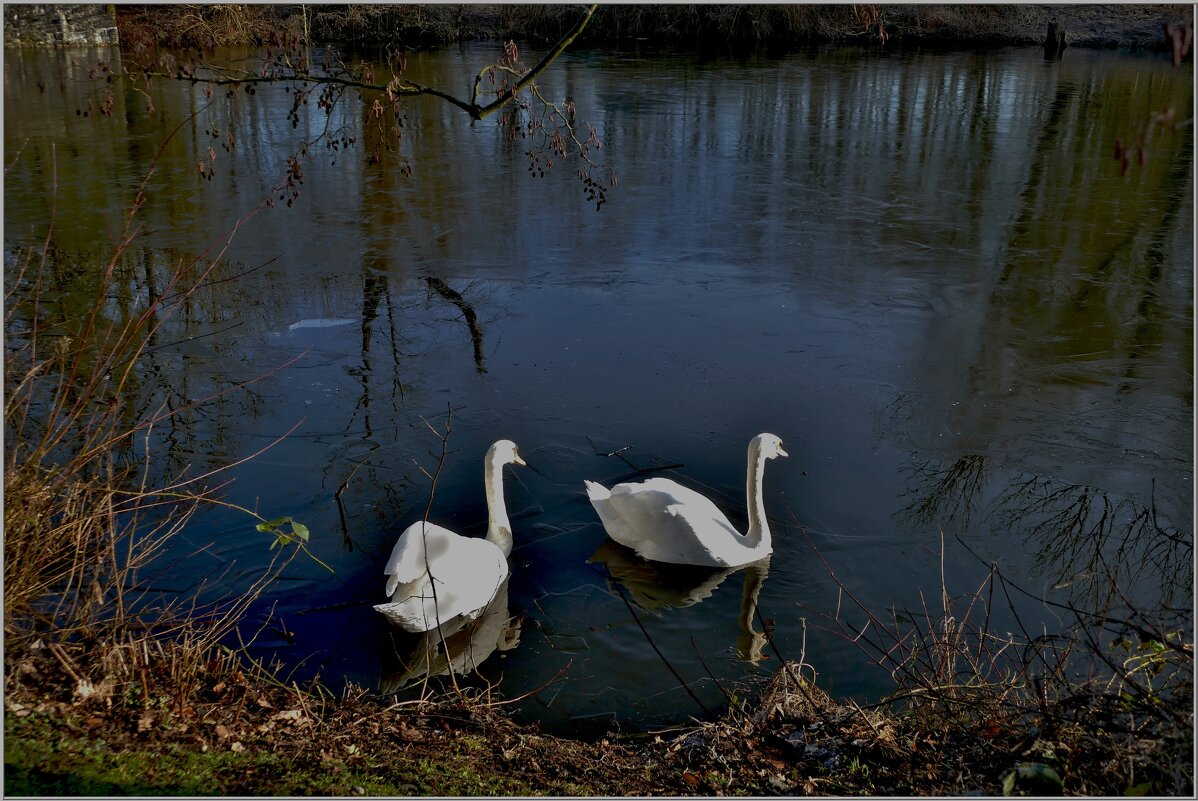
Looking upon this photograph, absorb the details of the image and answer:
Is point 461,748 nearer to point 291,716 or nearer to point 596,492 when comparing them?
point 291,716

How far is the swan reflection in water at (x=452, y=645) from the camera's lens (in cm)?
Answer: 520

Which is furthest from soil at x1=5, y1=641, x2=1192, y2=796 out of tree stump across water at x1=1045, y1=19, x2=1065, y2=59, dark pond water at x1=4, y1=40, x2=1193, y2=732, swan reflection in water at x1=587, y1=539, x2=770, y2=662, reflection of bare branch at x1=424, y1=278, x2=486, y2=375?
tree stump across water at x1=1045, y1=19, x2=1065, y2=59

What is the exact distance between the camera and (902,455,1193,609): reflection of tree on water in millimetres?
5715

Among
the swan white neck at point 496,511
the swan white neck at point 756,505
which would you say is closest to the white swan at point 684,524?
the swan white neck at point 756,505

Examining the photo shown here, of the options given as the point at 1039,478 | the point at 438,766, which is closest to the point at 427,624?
the point at 438,766

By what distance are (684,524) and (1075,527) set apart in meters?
2.37

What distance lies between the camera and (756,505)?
6.18m

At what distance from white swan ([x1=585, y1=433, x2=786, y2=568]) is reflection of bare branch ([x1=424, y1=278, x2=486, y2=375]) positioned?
2621 mm

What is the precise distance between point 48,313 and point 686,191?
7.79m

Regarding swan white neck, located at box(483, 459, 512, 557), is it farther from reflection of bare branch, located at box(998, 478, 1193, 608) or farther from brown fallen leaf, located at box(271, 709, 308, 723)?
reflection of bare branch, located at box(998, 478, 1193, 608)

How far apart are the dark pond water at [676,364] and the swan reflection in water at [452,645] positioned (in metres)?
0.07

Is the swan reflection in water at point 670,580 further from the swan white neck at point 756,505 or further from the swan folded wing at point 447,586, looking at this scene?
the swan folded wing at point 447,586

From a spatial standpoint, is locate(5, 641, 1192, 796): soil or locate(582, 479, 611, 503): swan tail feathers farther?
locate(582, 479, 611, 503): swan tail feathers

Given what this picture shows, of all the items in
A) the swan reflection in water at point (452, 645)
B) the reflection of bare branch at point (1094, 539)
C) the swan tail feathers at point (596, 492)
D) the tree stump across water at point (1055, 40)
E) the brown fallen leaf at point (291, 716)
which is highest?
the tree stump across water at point (1055, 40)
